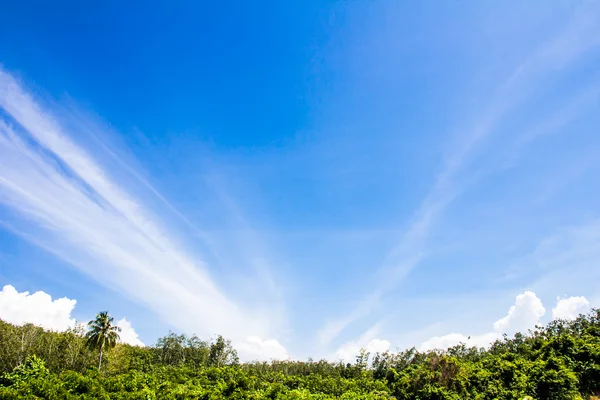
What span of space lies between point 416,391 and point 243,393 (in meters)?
21.9

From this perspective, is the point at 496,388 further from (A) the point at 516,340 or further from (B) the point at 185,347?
(B) the point at 185,347

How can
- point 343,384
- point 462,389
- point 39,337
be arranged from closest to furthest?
point 462,389 < point 343,384 < point 39,337

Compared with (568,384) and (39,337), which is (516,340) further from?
(39,337)

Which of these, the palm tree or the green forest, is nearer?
the green forest

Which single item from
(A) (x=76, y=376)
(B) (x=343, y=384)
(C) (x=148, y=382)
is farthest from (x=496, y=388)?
(A) (x=76, y=376)

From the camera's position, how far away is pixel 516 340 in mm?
75250

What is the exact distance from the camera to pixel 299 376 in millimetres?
48938

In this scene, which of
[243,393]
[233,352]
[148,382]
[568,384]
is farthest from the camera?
[233,352]

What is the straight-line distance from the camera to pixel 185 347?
93.1m

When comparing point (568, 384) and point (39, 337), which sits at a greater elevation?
point (39, 337)

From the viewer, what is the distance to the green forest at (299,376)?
2348 centimetres

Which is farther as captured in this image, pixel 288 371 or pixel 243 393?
pixel 288 371

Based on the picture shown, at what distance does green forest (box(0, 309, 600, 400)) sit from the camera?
23.5 metres

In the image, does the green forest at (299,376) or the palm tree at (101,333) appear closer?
the green forest at (299,376)
